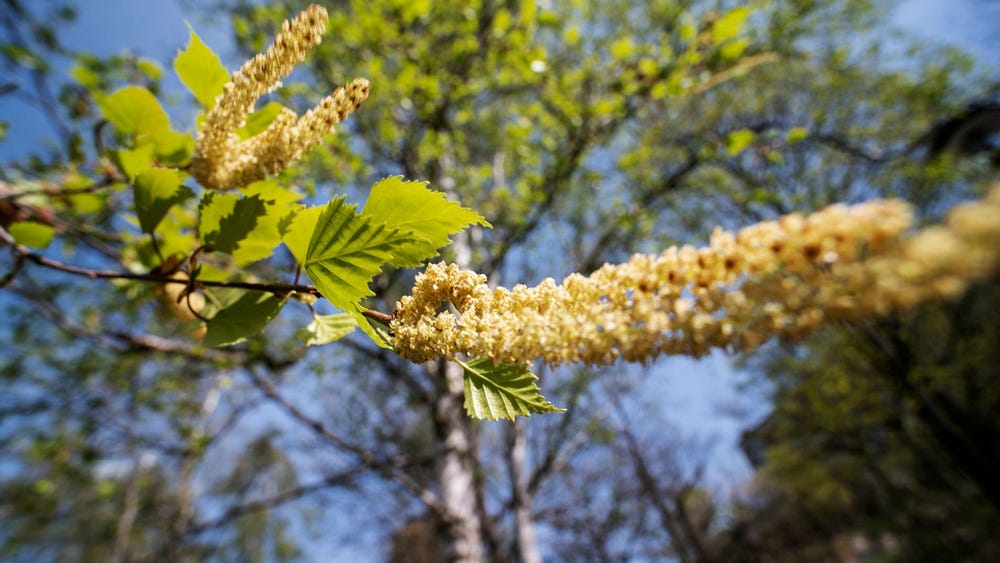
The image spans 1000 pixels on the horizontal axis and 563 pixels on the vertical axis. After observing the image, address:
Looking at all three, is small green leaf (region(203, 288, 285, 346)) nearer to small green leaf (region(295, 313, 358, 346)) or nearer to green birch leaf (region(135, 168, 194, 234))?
small green leaf (region(295, 313, 358, 346))

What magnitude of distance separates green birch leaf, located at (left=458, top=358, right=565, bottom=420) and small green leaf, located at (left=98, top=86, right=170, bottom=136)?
104cm

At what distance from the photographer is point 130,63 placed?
144 inches

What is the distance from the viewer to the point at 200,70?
1.04 meters

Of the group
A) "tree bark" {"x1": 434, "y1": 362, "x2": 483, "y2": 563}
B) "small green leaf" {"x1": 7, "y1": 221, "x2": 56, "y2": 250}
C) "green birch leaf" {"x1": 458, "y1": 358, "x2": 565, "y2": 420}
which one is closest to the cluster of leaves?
"green birch leaf" {"x1": 458, "y1": 358, "x2": 565, "y2": 420}

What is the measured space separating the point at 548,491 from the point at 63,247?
1012 cm

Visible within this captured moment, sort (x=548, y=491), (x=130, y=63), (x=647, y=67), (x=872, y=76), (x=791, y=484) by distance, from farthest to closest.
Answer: (x=791, y=484) < (x=548, y=491) < (x=872, y=76) < (x=130, y=63) < (x=647, y=67)

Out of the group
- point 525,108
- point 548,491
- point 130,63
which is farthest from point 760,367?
point 130,63

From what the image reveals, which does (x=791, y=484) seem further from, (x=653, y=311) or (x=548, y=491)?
(x=653, y=311)

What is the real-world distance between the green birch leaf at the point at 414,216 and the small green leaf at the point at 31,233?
1150mm

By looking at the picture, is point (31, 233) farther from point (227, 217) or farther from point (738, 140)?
point (738, 140)

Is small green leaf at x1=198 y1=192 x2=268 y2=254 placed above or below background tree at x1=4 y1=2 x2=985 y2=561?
below

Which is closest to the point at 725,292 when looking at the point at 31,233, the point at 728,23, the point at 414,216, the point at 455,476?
the point at 414,216

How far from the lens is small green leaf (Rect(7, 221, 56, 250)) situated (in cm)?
129

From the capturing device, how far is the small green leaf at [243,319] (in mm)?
926
